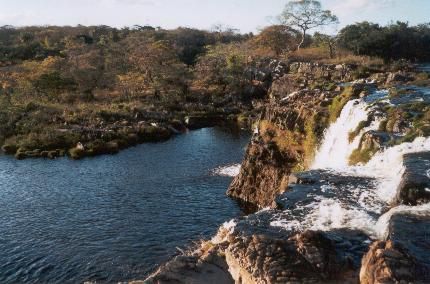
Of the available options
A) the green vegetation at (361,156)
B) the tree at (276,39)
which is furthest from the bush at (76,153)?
the tree at (276,39)

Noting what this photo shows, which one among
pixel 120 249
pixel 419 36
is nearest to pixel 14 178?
pixel 120 249

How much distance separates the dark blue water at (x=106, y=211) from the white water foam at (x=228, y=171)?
1.14 m

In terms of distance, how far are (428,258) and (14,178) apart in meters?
42.9

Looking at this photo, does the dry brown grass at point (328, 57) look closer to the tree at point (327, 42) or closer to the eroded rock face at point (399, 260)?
the tree at point (327, 42)

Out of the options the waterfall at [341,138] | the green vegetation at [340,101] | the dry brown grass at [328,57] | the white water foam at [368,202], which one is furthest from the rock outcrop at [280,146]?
the dry brown grass at [328,57]

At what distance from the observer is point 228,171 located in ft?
162

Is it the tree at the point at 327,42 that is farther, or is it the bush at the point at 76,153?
the tree at the point at 327,42

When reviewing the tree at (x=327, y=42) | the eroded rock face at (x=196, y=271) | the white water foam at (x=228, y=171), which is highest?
the tree at (x=327, y=42)

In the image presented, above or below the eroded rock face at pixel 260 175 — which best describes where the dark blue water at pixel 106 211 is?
below

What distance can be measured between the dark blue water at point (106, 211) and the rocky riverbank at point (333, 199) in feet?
20.7

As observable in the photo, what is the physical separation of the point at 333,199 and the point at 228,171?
26782 mm

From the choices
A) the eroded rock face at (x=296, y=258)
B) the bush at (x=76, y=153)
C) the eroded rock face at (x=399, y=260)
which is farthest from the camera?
the bush at (x=76, y=153)

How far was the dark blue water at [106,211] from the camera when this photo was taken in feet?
94.4

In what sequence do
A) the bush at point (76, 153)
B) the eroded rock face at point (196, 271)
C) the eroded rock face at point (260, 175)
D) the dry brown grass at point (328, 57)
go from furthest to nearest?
the dry brown grass at point (328, 57) → the bush at point (76, 153) → the eroded rock face at point (260, 175) → the eroded rock face at point (196, 271)
